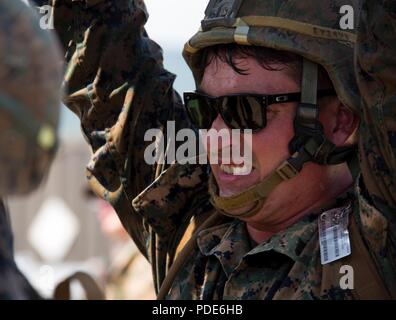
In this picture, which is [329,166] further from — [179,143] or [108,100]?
[108,100]

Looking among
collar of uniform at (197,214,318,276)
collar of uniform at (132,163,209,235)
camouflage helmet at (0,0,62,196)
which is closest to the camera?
camouflage helmet at (0,0,62,196)

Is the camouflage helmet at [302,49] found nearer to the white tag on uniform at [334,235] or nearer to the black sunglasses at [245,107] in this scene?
the black sunglasses at [245,107]

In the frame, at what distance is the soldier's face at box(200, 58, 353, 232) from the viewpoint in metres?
3.31

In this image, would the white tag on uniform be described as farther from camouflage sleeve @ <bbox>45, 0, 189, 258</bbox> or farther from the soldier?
the soldier

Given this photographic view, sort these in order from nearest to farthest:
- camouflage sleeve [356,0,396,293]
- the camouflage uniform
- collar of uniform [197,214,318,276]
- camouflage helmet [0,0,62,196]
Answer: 1. camouflage helmet [0,0,62,196]
2. camouflage sleeve [356,0,396,293]
3. collar of uniform [197,214,318,276]
4. the camouflage uniform

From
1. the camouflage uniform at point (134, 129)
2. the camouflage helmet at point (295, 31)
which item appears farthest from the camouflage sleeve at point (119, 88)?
the camouflage helmet at point (295, 31)

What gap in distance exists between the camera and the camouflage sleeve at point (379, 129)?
2.83 meters

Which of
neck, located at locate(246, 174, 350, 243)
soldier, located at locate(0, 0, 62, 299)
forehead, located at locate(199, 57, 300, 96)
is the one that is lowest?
neck, located at locate(246, 174, 350, 243)

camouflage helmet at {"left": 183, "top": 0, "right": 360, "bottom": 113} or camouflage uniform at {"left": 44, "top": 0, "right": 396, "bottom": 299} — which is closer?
camouflage helmet at {"left": 183, "top": 0, "right": 360, "bottom": 113}

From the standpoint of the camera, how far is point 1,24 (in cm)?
175

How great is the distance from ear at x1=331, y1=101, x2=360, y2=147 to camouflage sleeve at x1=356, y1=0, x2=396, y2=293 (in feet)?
1.11

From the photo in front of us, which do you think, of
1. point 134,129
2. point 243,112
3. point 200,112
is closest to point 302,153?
point 243,112

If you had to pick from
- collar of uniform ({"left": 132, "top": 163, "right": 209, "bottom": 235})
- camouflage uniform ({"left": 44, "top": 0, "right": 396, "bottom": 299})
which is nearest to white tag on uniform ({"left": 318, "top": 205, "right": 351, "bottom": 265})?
camouflage uniform ({"left": 44, "top": 0, "right": 396, "bottom": 299})

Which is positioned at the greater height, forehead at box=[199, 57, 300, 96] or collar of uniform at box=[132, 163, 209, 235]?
forehead at box=[199, 57, 300, 96]
